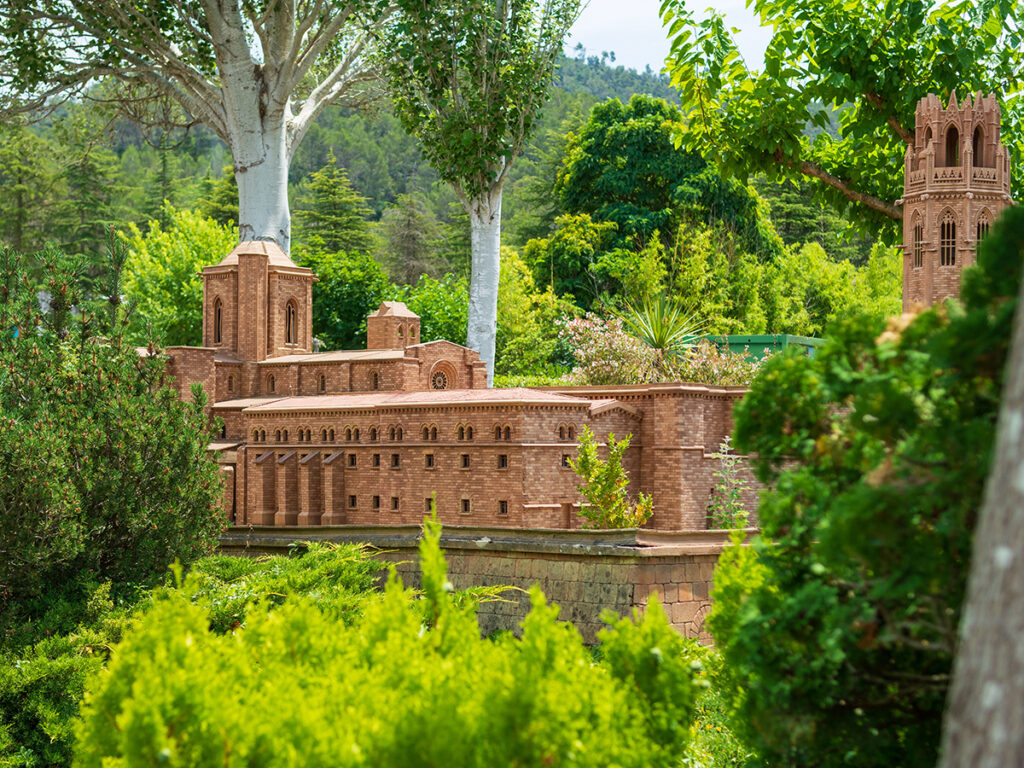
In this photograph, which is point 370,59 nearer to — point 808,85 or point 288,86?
point 288,86

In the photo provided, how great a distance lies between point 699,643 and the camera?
21.7m

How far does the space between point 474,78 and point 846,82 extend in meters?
14.7

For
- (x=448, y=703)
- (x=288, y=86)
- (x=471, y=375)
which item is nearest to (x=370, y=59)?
(x=288, y=86)

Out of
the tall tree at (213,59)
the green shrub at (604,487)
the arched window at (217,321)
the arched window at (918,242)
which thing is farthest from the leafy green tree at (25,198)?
the arched window at (918,242)

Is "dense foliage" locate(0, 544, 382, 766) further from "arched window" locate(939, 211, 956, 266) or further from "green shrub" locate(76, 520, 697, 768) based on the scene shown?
"arched window" locate(939, 211, 956, 266)

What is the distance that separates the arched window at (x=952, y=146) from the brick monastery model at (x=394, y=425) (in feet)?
27.0

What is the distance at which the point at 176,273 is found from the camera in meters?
51.5

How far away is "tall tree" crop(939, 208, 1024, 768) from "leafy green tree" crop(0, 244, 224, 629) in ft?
60.5

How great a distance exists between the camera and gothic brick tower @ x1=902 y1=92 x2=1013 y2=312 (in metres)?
18.0

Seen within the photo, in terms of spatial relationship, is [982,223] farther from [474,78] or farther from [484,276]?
[484,276]

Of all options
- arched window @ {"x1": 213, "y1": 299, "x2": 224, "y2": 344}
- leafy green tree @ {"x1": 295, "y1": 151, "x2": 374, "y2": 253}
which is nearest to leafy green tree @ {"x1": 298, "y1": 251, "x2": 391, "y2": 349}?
arched window @ {"x1": 213, "y1": 299, "x2": 224, "y2": 344}

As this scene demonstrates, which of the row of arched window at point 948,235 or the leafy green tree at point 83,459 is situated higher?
the row of arched window at point 948,235

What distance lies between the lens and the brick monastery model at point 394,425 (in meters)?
24.6

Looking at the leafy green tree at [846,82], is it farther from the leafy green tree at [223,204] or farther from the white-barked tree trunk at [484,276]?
the leafy green tree at [223,204]
